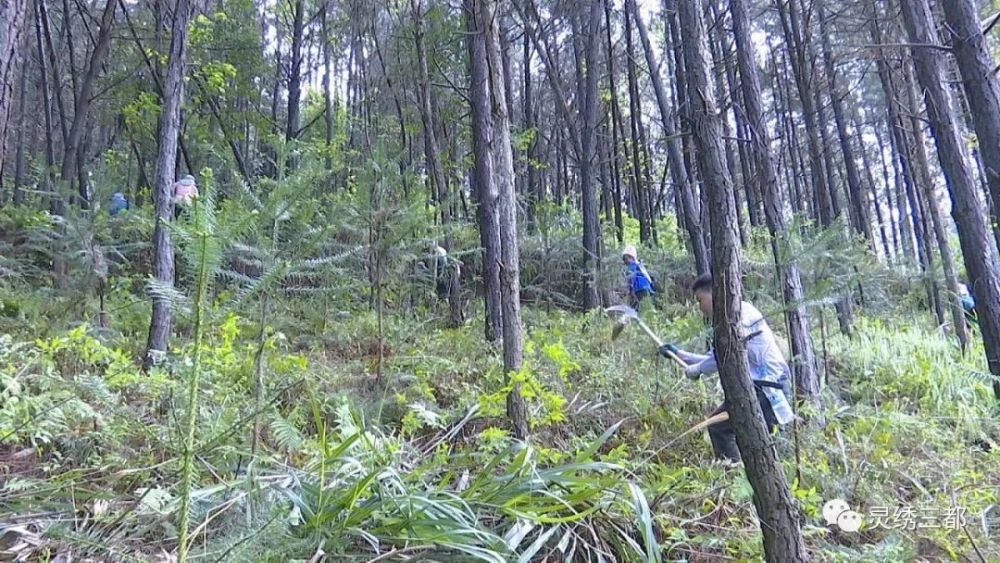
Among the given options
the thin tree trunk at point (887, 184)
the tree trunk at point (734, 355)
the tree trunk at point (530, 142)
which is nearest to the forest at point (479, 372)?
the tree trunk at point (734, 355)

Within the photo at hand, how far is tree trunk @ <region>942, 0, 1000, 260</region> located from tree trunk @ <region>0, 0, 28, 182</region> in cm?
551

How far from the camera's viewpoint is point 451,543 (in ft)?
6.98

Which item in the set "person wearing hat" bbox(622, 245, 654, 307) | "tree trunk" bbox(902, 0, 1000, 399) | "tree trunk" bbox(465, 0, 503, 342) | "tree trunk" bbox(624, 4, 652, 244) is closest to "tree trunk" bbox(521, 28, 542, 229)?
"tree trunk" bbox(624, 4, 652, 244)

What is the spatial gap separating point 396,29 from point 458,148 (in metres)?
4.99

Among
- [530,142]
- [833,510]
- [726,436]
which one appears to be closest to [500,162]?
[726,436]

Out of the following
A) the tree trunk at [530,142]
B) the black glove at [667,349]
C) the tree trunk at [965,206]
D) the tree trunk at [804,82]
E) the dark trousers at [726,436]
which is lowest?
the dark trousers at [726,436]

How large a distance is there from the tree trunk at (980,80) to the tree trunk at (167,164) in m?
6.17

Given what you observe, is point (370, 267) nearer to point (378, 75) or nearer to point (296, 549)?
point (296, 549)

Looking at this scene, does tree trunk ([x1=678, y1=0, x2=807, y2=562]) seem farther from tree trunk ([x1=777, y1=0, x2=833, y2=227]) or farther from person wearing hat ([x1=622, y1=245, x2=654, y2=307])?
person wearing hat ([x1=622, y1=245, x2=654, y2=307])

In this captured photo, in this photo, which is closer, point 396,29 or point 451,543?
point 451,543

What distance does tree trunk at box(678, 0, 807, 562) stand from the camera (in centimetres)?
204

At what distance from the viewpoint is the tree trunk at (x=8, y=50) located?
2182 mm

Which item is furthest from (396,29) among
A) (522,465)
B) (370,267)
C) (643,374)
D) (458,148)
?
(522,465)

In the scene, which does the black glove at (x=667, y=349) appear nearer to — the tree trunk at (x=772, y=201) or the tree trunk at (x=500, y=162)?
the tree trunk at (x=500, y=162)
